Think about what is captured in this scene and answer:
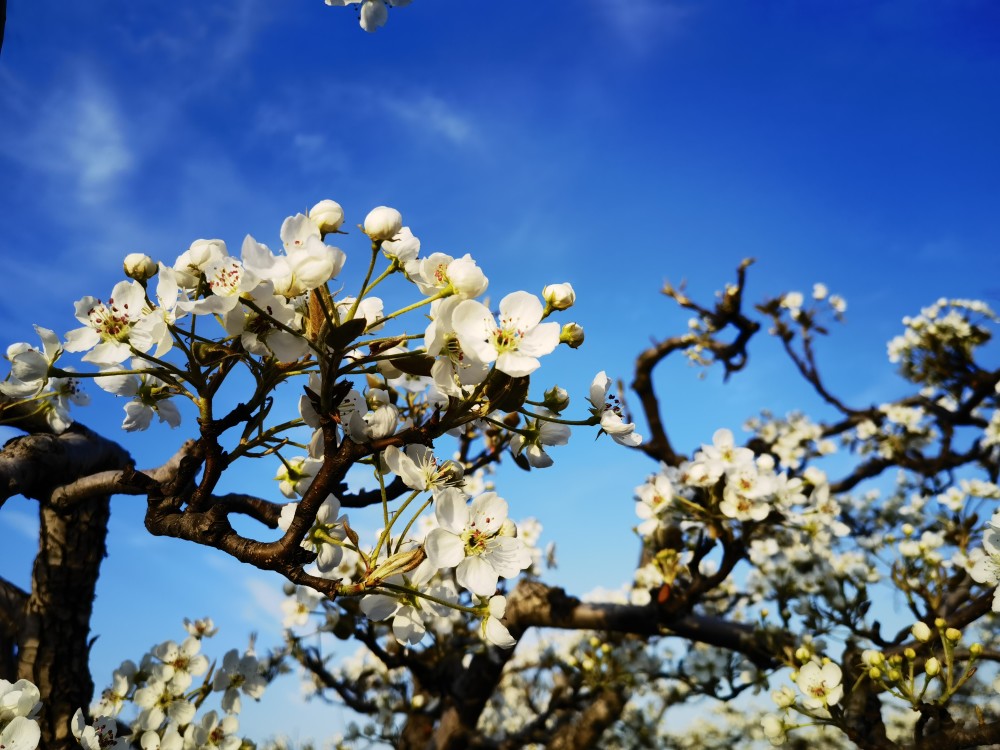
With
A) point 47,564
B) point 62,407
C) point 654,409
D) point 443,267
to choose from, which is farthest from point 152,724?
point 654,409

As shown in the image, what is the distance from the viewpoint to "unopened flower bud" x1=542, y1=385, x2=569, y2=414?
1.54 meters

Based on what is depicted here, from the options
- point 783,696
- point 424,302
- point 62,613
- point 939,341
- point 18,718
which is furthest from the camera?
point 939,341

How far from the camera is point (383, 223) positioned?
1.42 m

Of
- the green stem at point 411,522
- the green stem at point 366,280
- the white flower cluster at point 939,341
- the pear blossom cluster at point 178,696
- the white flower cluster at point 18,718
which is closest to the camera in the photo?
the green stem at point 366,280

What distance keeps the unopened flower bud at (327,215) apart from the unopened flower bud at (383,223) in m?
0.07

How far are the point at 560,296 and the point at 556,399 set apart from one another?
225 millimetres

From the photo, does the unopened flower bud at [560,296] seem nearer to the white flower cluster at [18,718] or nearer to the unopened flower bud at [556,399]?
the unopened flower bud at [556,399]

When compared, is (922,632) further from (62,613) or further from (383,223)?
(62,613)

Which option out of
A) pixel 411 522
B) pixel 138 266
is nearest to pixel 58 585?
pixel 138 266

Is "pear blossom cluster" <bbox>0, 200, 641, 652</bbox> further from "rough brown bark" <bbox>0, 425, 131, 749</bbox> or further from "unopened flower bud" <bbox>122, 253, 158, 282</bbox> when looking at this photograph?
"rough brown bark" <bbox>0, 425, 131, 749</bbox>

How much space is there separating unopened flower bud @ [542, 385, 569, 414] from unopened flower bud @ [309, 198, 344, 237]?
54cm

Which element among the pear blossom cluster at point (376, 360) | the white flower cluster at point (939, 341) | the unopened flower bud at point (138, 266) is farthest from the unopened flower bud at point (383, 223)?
the white flower cluster at point (939, 341)

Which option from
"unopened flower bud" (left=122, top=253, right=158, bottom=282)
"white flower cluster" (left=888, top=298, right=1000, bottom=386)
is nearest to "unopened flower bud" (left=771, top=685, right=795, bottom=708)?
"unopened flower bud" (left=122, top=253, right=158, bottom=282)

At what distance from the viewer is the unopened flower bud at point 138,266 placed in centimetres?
156
